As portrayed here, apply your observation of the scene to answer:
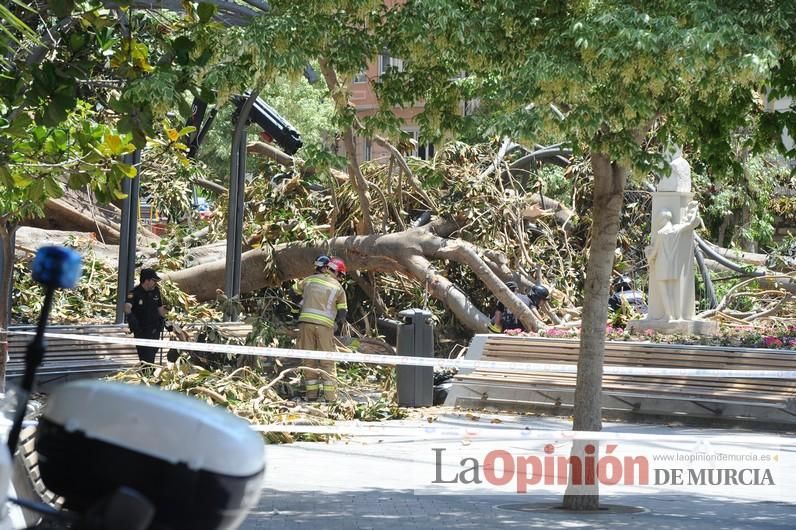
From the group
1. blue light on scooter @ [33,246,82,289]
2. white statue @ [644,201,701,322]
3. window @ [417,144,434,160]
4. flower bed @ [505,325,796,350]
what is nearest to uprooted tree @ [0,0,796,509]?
window @ [417,144,434,160]

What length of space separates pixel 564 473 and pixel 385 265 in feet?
28.7

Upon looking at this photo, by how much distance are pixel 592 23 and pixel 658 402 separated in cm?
810

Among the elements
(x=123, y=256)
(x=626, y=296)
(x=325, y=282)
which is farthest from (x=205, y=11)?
(x=626, y=296)

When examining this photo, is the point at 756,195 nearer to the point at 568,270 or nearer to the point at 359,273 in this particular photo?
the point at 568,270

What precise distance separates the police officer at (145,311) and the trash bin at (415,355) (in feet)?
9.90

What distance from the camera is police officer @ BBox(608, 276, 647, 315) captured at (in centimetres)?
2039

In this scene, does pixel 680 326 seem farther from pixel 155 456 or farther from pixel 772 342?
pixel 155 456

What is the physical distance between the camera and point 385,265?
18.7 meters

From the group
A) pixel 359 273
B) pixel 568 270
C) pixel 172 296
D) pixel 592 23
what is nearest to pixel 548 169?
pixel 568 270

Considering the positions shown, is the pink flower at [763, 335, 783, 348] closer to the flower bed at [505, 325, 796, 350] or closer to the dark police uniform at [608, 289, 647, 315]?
the flower bed at [505, 325, 796, 350]

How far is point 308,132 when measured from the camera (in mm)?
40188

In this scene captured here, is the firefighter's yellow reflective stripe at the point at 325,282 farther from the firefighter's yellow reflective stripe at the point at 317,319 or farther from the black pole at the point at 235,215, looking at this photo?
the black pole at the point at 235,215

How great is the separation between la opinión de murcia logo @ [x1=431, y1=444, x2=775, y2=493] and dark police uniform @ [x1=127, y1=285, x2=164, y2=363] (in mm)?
5321

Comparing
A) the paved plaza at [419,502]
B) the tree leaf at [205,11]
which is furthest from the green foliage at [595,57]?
the paved plaza at [419,502]
